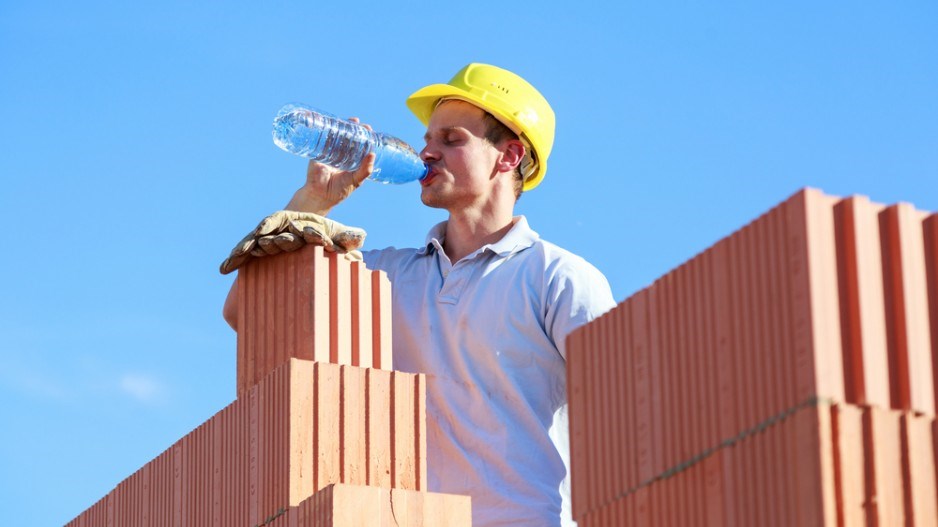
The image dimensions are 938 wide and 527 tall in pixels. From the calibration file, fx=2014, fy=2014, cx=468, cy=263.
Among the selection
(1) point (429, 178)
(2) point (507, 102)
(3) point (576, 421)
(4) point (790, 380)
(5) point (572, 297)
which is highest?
(2) point (507, 102)

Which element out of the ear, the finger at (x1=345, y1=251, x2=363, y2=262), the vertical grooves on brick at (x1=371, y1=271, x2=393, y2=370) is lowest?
the vertical grooves on brick at (x1=371, y1=271, x2=393, y2=370)

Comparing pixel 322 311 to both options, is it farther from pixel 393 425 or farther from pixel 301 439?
pixel 301 439

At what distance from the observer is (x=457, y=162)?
11.9 m

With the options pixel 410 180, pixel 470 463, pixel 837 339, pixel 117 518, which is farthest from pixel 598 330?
pixel 117 518

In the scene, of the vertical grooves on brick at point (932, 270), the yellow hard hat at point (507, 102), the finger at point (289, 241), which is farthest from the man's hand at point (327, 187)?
the vertical grooves on brick at point (932, 270)

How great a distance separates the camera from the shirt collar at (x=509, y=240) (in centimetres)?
1162

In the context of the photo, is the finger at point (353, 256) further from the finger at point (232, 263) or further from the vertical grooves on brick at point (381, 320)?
the finger at point (232, 263)

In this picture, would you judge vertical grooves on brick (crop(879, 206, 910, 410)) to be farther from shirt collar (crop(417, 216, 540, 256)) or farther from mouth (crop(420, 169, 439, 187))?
mouth (crop(420, 169, 439, 187))

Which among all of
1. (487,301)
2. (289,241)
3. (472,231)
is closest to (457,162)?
(472,231)

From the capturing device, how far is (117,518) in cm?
1210

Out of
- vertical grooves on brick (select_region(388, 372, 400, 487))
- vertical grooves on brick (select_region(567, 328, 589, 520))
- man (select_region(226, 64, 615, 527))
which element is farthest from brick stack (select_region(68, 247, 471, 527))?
vertical grooves on brick (select_region(567, 328, 589, 520))

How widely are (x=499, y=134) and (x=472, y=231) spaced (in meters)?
0.79

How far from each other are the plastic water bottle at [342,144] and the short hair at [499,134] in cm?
51

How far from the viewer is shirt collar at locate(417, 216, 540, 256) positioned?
1162cm
